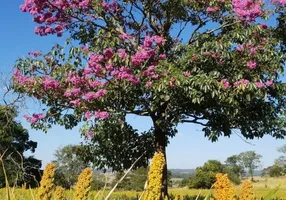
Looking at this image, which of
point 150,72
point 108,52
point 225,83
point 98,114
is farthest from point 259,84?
point 98,114

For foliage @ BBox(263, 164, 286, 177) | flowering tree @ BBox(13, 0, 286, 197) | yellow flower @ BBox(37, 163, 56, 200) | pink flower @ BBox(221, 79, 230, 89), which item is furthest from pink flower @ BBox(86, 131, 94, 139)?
foliage @ BBox(263, 164, 286, 177)

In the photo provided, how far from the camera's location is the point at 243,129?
1220 cm

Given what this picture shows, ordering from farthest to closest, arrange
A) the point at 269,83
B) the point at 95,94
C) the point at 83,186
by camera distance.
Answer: the point at 269,83
the point at 95,94
the point at 83,186

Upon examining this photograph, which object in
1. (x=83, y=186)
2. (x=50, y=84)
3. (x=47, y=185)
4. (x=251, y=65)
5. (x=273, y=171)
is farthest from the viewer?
(x=273, y=171)

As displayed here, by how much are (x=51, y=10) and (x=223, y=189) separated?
38.1ft

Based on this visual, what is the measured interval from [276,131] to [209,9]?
146 inches

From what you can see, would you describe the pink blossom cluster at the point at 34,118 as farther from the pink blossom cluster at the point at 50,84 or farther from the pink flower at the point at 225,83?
the pink flower at the point at 225,83

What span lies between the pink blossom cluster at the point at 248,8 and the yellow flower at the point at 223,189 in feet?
35.0

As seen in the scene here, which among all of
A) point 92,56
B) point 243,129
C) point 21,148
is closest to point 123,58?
point 92,56

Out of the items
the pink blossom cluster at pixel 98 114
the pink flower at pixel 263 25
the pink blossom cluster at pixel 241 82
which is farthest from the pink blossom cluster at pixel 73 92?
the pink flower at pixel 263 25

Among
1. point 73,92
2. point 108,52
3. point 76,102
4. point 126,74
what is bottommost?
point 76,102

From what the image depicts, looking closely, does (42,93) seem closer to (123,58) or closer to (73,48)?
(73,48)

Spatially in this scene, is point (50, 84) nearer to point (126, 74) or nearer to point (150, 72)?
point (126, 74)

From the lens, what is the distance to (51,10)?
1196 centimetres
